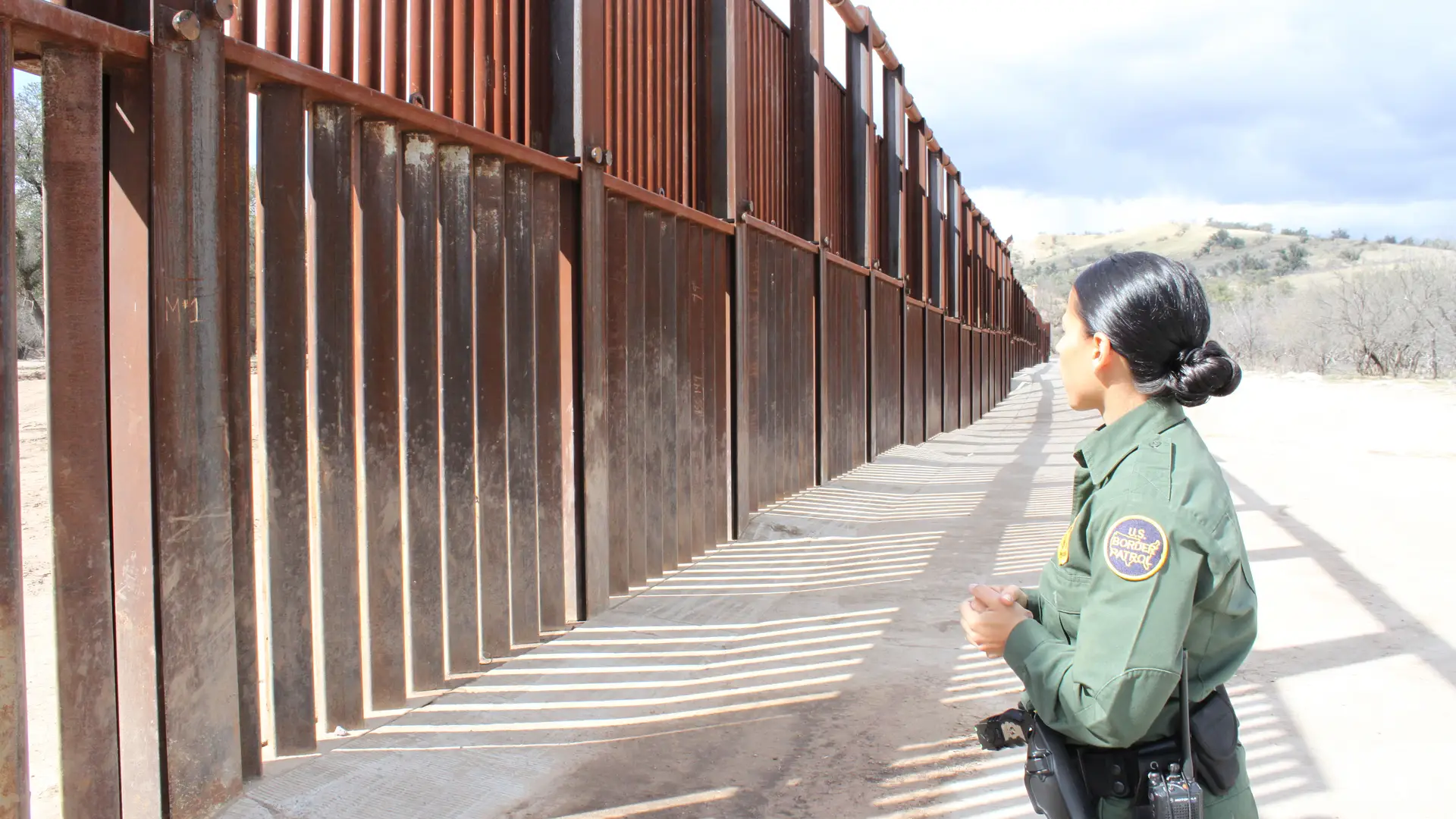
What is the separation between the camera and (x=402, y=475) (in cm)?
343

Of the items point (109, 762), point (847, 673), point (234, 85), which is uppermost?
point (234, 85)

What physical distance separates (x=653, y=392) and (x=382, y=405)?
2.26m

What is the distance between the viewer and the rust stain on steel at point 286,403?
282 cm

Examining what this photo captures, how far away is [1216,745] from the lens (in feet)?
4.90

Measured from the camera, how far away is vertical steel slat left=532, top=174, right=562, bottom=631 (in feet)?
14.2

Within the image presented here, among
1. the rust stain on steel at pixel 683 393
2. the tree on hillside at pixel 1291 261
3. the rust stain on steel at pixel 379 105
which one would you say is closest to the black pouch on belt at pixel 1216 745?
the rust stain on steel at pixel 379 105

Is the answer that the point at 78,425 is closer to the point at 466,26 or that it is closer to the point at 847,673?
the point at 466,26

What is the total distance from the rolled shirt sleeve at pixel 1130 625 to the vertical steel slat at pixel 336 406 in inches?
93.6

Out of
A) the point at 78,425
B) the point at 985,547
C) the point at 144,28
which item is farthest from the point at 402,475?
the point at 985,547

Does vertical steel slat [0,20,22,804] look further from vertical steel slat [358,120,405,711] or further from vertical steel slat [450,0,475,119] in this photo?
vertical steel slat [450,0,475,119]

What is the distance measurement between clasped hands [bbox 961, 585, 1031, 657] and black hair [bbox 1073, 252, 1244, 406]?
400 millimetres

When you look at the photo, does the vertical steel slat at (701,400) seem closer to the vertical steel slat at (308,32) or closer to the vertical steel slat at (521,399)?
the vertical steel slat at (521,399)

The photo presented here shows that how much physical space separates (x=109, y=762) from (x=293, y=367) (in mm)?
1115

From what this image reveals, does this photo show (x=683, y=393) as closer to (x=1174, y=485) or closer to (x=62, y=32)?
(x=62, y=32)
